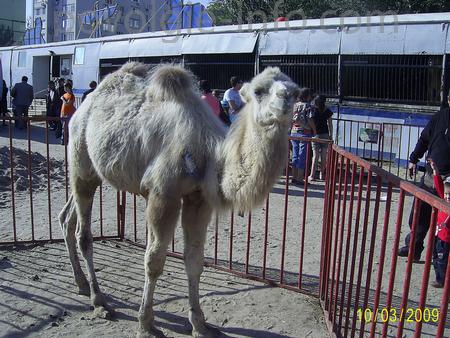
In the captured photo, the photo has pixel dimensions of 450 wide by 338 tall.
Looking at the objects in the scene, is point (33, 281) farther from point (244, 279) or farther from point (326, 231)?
point (326, 231)

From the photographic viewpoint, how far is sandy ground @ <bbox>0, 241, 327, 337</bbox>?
4145 millimetres

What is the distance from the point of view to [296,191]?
1023cm

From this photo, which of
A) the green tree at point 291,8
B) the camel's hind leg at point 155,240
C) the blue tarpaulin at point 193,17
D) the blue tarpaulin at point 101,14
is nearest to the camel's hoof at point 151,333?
the camel's hind leg at point 155,240

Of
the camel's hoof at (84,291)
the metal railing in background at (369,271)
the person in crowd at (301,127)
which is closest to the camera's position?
the metal railing in background at (369,271)

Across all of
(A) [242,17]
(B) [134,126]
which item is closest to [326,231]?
(B) [134,126]

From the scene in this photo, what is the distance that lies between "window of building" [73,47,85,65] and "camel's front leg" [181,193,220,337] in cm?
1767

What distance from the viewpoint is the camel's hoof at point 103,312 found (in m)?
4.31

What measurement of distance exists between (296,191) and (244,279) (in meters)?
5.21

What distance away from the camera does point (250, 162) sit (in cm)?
342

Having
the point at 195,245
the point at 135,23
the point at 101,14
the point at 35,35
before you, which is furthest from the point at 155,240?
the point at 135,23

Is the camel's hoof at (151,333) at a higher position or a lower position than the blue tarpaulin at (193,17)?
lower

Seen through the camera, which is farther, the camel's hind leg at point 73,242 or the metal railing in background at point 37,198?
the metal railing in background at point 37,198

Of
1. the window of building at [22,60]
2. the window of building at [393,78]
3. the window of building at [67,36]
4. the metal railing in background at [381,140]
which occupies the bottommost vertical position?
the metal railing in background at [381,140]

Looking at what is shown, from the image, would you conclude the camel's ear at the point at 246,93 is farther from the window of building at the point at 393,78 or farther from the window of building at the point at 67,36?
the window of building at the point at 67,36
